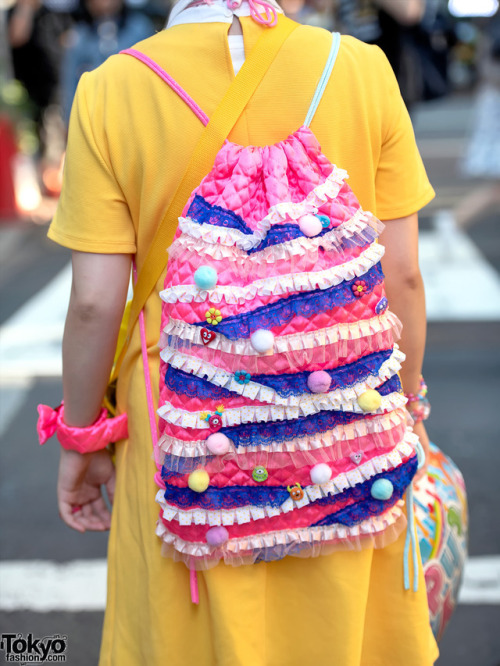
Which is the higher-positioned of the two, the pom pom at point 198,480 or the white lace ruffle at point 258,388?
the white lace ruffle at point 258,388

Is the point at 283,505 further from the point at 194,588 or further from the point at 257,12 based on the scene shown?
the point at 257,12

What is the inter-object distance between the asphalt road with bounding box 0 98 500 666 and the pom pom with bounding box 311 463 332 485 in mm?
1447

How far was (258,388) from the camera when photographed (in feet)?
4.42

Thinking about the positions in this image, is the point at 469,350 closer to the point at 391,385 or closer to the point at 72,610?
the point at 72,610

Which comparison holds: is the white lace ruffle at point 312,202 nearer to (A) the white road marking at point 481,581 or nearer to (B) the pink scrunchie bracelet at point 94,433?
(B) the pink scrunchie bracelet at point 94,433

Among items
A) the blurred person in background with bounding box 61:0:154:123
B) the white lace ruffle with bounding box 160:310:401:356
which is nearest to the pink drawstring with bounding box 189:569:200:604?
the white lace ruffle with bounding box 160:310:401:356

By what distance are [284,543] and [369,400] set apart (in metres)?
0.31

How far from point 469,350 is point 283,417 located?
12.3 feet

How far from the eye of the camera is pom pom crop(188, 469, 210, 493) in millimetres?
1378

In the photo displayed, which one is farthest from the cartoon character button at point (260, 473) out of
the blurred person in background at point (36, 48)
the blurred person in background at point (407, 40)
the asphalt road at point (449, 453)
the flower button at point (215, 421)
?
the blurred person in background at point (36, 48)

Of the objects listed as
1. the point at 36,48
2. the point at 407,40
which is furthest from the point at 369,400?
the point at 36,48

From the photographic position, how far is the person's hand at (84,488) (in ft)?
5.55

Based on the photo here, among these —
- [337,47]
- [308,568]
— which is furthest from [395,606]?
[337,47]

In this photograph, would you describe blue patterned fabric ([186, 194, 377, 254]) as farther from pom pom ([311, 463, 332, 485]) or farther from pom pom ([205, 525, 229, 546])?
pom pom ([205, 525, 229, 546])
